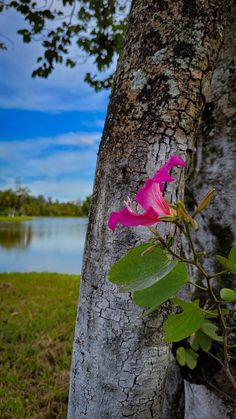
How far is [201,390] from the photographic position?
1122mm

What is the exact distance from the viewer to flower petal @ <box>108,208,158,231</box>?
0.40 meters

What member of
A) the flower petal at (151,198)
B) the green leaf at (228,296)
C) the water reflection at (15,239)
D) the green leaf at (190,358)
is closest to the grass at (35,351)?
the green leaf at (190,358)

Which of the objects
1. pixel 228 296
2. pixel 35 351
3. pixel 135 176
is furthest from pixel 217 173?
pixel 35 351

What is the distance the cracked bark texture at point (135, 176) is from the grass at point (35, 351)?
137 centimetres

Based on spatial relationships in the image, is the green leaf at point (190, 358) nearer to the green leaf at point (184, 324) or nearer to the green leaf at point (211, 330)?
the green leaf at point (211, 330)

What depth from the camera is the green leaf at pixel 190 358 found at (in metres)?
0.93

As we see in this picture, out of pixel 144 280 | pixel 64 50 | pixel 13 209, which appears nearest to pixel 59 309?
pixel 64 50

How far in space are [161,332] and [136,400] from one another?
16cm

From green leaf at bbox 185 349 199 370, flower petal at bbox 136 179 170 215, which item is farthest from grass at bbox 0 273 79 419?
flower petal at bbox 136 179 170 215

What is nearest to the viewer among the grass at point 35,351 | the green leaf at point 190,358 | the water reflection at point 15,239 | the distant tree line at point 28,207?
the green leaf at point 190,358

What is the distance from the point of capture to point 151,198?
428mm

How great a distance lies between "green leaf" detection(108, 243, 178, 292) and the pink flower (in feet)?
0.16

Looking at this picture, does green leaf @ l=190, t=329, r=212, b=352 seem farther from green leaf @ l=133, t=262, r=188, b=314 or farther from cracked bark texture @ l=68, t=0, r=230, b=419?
green leaf @ l=133, t=262, r=188, b=314

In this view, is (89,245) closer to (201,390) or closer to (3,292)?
(201,390)
